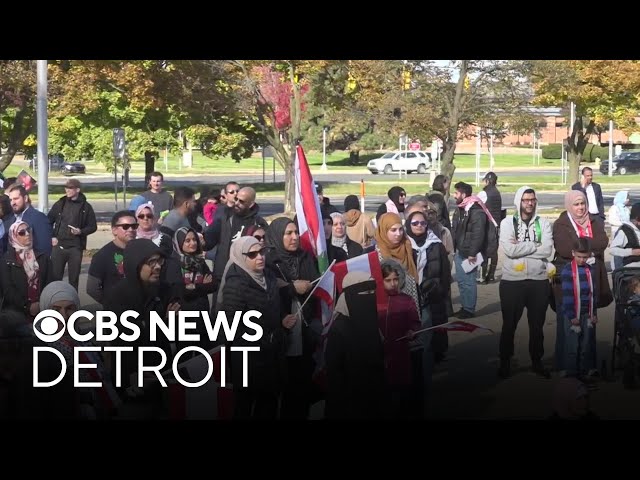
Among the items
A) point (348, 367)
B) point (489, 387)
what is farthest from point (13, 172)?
point (348, 367)

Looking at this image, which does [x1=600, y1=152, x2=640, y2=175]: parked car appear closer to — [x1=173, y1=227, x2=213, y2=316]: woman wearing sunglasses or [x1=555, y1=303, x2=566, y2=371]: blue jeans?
[x1=555, y1=303, x2=566, y2=371]: blue jeans

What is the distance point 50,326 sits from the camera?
677cm

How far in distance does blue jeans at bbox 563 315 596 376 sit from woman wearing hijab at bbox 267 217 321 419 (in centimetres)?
212

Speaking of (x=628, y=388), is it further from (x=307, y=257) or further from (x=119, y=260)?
(x=119, y=260)

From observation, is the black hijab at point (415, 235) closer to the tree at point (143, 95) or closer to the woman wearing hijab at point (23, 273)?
Result: the woman wearing hijab at point (23, 273)

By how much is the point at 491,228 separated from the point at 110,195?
24.5 meters

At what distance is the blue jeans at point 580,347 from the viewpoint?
382 inches

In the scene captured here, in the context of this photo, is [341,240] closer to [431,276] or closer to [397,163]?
[431,276]

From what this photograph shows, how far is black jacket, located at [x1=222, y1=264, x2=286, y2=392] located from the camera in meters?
7.30

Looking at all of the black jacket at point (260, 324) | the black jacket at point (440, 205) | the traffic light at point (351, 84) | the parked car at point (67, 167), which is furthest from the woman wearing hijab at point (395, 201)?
the parked car at point (67, 167)

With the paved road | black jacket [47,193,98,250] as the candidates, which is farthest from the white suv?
black jacket [47,193,98,250]

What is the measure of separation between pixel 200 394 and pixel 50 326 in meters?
2.15

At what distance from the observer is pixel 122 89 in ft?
67.7

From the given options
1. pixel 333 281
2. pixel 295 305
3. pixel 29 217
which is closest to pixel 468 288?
pixel 29 217
